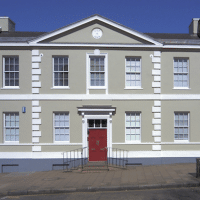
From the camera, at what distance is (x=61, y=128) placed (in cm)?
1456

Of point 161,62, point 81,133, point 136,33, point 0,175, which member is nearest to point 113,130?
point 81,133

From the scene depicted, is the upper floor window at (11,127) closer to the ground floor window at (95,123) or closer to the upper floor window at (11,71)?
the upper floor window at (11,71)

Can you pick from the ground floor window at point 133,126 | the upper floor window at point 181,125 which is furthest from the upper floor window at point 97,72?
the upper floor window at point 181,125

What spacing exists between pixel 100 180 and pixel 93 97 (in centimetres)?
520

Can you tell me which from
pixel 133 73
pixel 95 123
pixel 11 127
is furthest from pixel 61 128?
pixel 133 73

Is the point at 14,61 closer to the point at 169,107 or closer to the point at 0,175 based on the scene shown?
the point at 0,175

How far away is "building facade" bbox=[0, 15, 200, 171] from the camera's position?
14.4 meters

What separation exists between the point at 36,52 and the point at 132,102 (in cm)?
677

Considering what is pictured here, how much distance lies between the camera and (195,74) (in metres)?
15.0

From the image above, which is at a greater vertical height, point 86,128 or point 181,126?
point 181,126

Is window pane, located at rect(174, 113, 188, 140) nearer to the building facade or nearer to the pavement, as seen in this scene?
the building facade

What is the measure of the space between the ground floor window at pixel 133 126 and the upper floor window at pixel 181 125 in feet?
7.93

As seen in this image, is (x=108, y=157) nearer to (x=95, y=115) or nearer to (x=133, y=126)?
(x=133, y=126)

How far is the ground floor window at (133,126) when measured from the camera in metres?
14.7
